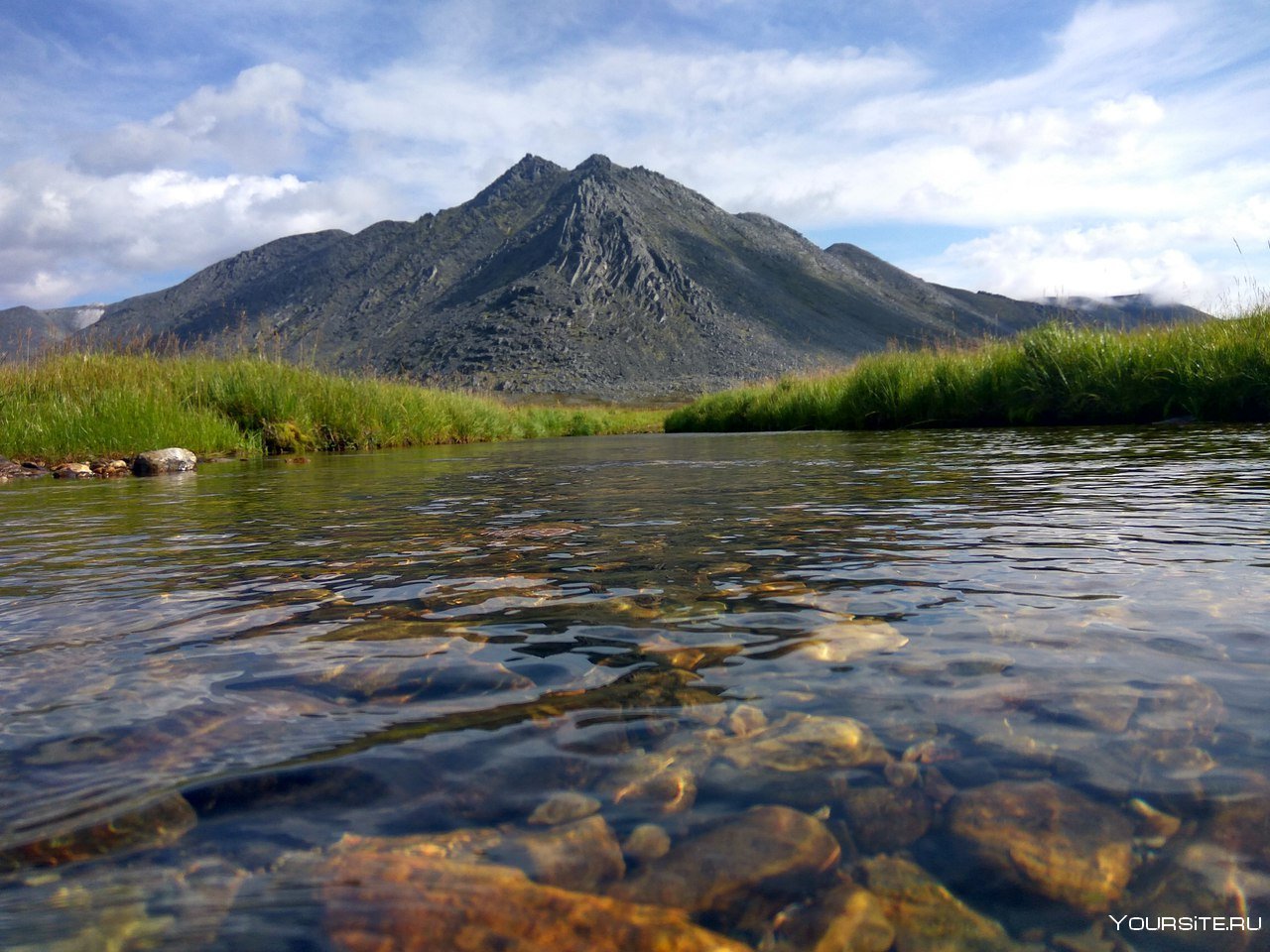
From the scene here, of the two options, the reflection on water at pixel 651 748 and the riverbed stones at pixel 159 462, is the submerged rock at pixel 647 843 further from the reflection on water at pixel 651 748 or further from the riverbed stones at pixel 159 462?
the riverbed stones at pixel 159 462

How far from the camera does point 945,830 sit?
100 cm

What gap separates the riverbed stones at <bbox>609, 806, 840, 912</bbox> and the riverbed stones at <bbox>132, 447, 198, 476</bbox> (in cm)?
868

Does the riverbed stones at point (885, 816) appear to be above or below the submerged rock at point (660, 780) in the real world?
below

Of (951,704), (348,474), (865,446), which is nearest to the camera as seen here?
(951,704)

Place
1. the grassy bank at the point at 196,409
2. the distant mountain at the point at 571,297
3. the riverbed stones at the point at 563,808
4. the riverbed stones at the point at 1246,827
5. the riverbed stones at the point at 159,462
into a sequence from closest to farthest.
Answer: the riverbed stones at the point at 1246,827
the riverbed stones at the point at 563,808
the riverbed stones at the point at 159,462
the grassy bank at the point at 196,409
the distant mountain at the point at 571,297

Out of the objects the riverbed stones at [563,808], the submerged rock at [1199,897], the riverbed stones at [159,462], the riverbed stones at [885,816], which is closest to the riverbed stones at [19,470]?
the riverbed stones at [159,462]

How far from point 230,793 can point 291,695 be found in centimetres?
40

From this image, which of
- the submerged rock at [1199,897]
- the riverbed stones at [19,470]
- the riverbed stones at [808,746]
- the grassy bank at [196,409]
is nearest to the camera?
the submerged rock at [1199,897]

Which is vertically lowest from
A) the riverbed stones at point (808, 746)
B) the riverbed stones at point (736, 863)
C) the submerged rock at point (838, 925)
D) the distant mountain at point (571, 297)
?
the submerged rock at point (838, 925)

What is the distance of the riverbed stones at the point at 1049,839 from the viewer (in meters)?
0.91

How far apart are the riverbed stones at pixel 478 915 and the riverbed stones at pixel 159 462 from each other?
28.0 feet

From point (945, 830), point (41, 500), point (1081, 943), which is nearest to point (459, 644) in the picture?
point (945, 830)

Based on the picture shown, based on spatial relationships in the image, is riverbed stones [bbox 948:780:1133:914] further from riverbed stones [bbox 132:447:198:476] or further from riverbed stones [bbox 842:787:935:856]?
riverbed stones [bbox 132:447:198:476]

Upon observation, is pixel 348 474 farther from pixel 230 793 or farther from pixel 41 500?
pixel 230 793
